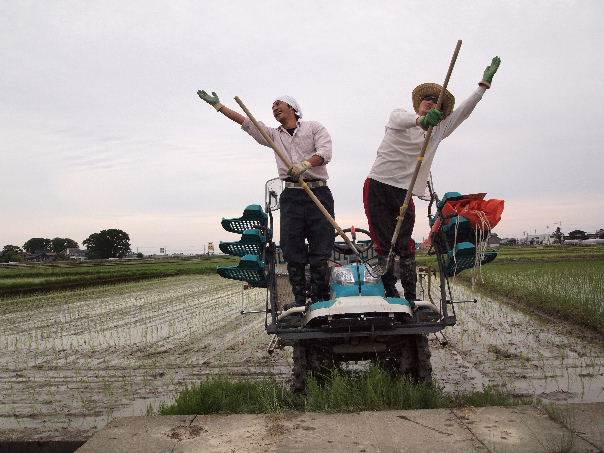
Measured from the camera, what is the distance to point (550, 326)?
7.83 meters

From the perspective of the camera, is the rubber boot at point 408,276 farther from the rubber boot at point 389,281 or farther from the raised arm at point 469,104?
the raised arm at point 469,104

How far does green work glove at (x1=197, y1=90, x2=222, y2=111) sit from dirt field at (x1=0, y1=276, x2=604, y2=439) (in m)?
2.42

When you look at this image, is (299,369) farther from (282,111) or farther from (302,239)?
(282,111)

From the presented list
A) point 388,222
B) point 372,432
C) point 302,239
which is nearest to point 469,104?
point 388,222

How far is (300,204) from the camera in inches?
178

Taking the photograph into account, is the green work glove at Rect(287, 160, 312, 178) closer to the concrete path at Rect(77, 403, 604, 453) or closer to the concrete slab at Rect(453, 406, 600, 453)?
the concrete path at Rect(77, 403, 604, 453)

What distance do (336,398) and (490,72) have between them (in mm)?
2406

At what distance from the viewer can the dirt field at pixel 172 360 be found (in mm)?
4297

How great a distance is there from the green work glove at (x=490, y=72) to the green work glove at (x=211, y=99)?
79.9 inches

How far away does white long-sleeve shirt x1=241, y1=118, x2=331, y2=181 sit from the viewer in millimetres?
4504

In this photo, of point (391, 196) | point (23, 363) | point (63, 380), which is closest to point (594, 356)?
point (391, 196)

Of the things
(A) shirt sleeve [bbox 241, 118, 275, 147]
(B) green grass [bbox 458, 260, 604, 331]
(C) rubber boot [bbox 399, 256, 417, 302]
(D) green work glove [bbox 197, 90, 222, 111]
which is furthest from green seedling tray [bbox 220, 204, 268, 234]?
(B) green grass [bbox 458, 260, 604, 331]

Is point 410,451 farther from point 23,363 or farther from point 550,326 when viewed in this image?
point 550,326

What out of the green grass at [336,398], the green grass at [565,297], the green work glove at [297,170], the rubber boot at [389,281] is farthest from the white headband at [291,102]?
the green grass at [565,297]
